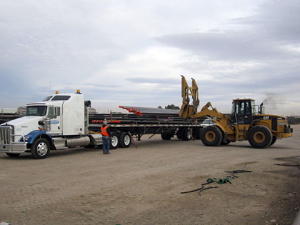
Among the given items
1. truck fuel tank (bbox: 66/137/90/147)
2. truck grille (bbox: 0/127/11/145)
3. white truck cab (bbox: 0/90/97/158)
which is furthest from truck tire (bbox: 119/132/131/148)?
truck grille (bbox: 0/127/11/145)

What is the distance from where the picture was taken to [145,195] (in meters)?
6.86

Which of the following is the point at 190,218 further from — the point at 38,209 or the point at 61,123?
the point at 61,123

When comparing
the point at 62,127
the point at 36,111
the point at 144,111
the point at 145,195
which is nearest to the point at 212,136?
the point at 144,111

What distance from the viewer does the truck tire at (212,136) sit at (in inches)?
731

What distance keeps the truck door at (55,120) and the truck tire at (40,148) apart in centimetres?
80

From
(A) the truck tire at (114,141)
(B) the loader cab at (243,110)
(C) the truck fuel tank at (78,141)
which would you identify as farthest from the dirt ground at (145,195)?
(B) the loader cab at (243,110)

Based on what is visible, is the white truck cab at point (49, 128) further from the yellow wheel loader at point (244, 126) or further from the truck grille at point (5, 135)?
the yellow wheel loader at point (244, 126)

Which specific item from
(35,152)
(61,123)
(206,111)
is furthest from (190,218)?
(206,111)

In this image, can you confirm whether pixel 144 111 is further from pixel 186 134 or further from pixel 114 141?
pixel 186 134

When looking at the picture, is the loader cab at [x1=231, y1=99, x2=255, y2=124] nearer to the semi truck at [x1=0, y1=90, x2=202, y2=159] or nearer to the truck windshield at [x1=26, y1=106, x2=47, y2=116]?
the semi truck at [x1=0, y1=90, x2=202, y2=159]

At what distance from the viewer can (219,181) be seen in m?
7.92

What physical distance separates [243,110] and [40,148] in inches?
478

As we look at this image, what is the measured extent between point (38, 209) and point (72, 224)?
3.89ft

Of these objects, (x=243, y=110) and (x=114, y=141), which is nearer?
(x=114, y=141)
